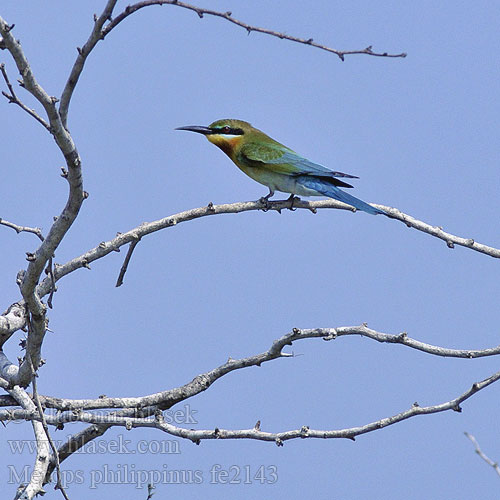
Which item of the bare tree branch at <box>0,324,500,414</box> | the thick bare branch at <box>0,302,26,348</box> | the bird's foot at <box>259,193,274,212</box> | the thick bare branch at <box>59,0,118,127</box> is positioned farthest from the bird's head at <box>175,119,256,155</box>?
the thick bare branch at <box>59,0,118,127</box>

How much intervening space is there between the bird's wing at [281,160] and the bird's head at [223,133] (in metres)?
0.14

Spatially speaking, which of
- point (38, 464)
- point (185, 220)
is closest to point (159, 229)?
point (185, 220)

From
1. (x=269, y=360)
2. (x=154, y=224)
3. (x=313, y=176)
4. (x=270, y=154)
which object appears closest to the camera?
(x=269, y=360)

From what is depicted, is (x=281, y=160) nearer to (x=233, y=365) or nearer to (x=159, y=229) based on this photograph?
(x=159, y=229)

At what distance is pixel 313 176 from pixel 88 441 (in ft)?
8.94

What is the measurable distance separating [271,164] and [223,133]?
688 mm

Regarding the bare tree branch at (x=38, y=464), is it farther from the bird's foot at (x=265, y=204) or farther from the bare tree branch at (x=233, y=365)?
the bird's foot at (x=265, y=204)

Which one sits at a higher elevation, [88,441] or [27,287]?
[27,287]

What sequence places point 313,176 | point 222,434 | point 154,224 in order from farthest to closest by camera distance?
1. point 313,176
2. point 154,224
3. point 222,434

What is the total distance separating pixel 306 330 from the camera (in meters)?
3.82

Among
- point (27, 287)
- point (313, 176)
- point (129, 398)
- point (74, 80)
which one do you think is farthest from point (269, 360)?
point (313, 176)

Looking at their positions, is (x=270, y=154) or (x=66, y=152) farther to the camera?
(x=270, y=154)

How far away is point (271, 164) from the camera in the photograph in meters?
6.49

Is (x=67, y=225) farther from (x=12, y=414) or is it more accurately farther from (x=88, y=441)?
(x=88, y=441)
